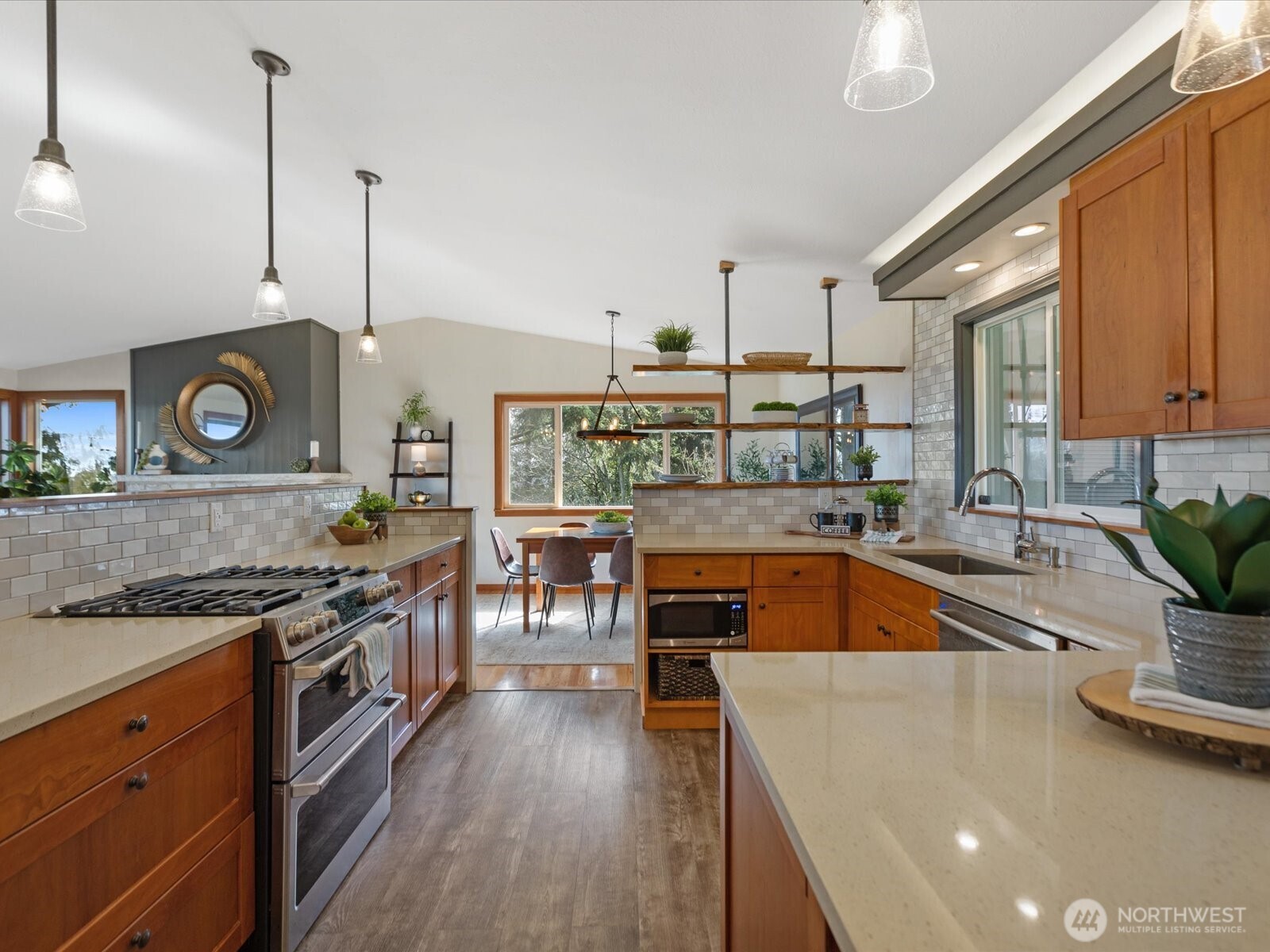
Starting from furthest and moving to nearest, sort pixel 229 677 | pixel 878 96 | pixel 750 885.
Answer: pixel 229 677 < pixel 878 96 < pixel 750 885

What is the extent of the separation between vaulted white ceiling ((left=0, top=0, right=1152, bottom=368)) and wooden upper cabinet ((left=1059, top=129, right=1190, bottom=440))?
34 centimetres

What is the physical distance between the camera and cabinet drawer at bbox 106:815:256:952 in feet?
4.15

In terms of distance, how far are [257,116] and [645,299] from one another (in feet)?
8.60

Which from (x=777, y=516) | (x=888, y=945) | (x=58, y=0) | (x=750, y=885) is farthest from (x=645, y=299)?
(x=888, y=945)

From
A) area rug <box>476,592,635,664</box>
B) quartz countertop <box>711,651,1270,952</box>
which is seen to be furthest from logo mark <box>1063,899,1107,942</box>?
area rug <box>476,592,635,664</box>

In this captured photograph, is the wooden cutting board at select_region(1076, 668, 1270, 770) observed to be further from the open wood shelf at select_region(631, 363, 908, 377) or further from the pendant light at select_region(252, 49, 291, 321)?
the open wood shelf at select_region(631, 363, 908, 377)

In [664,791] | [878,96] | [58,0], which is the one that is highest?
[58,0]

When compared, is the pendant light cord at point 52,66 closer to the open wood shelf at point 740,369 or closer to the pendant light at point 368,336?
the pendant light at point 368,336

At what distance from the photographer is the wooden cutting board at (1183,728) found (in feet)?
2.27

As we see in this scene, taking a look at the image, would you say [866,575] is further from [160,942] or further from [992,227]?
[160,942]

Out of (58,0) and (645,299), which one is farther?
(645,299)

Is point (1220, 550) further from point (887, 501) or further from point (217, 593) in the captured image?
point (887, 501)

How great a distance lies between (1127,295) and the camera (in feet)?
5.41

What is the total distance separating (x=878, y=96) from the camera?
1158 mm
